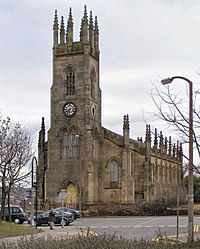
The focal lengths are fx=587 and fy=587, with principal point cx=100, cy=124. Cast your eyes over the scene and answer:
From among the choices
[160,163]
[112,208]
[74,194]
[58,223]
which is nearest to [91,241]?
[58,223]

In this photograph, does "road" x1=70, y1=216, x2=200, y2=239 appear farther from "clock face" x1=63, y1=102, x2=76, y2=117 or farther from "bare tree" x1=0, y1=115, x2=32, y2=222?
"clock face" x1=63, y1=102, x2=76, y2=117

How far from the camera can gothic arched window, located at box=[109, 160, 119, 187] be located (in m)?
78.4

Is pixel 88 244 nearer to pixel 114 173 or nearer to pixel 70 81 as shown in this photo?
pixel 114 173

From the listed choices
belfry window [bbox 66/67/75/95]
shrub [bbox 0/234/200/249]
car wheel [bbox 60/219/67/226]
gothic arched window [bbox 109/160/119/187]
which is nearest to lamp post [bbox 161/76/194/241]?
shrub [bbox 0/234/200/249]

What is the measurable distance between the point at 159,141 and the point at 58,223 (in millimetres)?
49477

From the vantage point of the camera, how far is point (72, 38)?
8112cm

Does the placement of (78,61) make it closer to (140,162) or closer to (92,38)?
(92,38)

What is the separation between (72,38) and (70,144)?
14.9 m

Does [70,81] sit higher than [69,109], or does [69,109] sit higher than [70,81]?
[70,81]

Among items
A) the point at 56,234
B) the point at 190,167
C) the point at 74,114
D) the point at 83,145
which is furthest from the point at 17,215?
the point at 190,167

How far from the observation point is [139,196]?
265 feet

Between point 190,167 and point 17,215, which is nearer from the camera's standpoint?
point 190,167

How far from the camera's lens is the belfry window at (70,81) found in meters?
80.1

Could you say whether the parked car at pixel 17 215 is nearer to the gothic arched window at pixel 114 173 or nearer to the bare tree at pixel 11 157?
the bare tree at pixel 11 157
